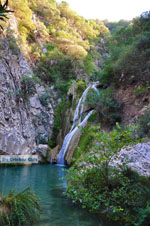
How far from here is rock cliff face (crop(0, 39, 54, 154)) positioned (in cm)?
1591

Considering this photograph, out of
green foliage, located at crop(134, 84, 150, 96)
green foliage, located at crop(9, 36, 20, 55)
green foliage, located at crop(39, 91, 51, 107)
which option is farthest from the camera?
green foliage, located at crop(39, 91, 51, 107)

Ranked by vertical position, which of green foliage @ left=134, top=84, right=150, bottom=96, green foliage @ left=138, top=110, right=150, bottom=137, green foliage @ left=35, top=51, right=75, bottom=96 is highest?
green foliage @ left=35, top=51, right=75, bottom=96

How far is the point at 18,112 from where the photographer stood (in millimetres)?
17984

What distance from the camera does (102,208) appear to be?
5434 mm

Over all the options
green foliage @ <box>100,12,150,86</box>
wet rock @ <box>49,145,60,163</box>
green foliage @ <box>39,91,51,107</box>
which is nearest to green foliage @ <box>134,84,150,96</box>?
green foliage @ <box>100,12,150,86</box>

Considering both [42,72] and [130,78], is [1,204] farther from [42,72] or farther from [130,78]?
[42,72]

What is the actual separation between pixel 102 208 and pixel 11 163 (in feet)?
36.2

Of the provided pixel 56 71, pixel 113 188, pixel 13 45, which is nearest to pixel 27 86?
pixel 13 45

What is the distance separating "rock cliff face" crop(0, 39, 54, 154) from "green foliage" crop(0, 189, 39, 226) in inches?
452

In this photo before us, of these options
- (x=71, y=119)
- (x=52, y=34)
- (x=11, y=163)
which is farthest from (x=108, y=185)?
(x=52, y=34)

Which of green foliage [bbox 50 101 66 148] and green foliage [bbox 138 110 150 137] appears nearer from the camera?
green foliage [bbox 138 110 150 137]

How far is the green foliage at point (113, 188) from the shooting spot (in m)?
4.60

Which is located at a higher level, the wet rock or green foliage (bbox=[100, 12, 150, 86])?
green foliage (bbox=[100, 12, 150, 86])

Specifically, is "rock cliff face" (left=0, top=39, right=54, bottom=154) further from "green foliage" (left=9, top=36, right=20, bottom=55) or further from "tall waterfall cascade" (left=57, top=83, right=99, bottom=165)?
"tall waterfall cascade" (left=57, top=83, right=99, bottom=165)
